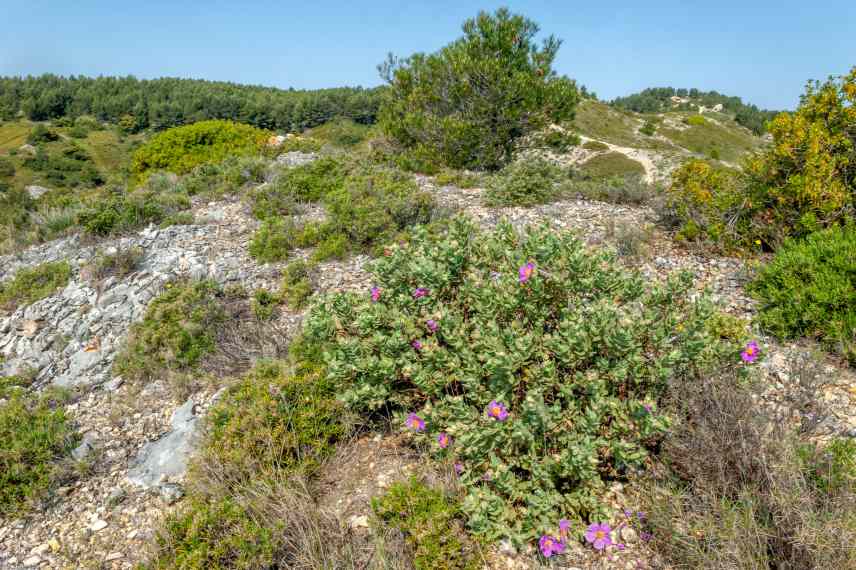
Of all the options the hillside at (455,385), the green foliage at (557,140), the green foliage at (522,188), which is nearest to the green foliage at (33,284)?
the hillside at (455,385)

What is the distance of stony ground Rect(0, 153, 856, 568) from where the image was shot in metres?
3.00

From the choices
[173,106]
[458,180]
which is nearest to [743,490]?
[458,180]

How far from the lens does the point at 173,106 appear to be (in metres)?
66.9

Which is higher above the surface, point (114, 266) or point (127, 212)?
point (127, 212)

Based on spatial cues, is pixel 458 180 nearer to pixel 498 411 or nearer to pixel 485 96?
pixel 485 96

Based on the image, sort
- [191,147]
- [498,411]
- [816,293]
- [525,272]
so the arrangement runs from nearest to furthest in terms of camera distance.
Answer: [498,411] → [525,272] → [816,293] → [191,147]

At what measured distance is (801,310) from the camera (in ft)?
13.0

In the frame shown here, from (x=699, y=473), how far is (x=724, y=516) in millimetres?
303

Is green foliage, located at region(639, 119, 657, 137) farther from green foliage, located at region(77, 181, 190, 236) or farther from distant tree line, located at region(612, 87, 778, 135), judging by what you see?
green foliage, located at region(77, 181, 190, 236)

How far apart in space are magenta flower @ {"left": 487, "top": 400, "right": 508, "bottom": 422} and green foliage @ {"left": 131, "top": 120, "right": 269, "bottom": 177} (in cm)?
1265

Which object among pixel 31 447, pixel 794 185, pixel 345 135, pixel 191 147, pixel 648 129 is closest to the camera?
pixel 31 447

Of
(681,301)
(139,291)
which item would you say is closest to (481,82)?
(139,291)

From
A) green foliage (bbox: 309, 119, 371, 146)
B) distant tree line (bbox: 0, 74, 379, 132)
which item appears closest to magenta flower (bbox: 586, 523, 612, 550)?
green foliage (bbox: 309, 119, 371, 146)

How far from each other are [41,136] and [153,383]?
6826cm
